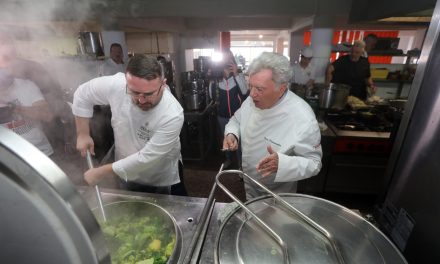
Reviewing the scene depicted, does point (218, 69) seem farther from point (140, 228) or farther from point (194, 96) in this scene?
point (140, 228)

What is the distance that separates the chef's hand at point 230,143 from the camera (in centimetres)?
164

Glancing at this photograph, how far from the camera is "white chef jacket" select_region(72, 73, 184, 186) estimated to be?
1578 mm

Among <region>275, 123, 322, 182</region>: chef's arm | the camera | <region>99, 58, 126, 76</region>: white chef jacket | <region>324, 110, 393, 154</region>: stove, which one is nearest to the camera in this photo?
<region>275, 123, 322, 182</region>: chef's arm

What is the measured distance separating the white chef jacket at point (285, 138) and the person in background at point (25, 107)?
1644mm

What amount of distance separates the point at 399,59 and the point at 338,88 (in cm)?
902

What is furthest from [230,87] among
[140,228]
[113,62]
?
[140,228]

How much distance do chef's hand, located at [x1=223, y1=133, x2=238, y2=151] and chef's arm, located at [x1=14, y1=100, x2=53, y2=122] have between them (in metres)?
1.65

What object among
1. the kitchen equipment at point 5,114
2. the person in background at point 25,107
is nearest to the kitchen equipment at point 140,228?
the kitchen equipment at point 5,114

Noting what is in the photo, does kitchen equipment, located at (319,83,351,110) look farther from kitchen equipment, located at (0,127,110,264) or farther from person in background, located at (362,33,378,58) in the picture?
kitchen equipment, located at (0,127,110,264)

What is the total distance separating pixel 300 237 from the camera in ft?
2.81

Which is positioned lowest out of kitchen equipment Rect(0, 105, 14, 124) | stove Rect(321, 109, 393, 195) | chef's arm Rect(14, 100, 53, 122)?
stove Rect(321, 109, 393, 195)

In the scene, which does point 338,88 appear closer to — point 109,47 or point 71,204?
point 71,204

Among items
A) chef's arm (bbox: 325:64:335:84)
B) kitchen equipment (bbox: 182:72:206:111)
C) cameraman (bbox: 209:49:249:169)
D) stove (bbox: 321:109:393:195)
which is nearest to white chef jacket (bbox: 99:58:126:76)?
kitchen equipment (bbox: 182:72:206:111)

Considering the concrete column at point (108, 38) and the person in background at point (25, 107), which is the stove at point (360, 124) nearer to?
the person in background at point (25, 107)
